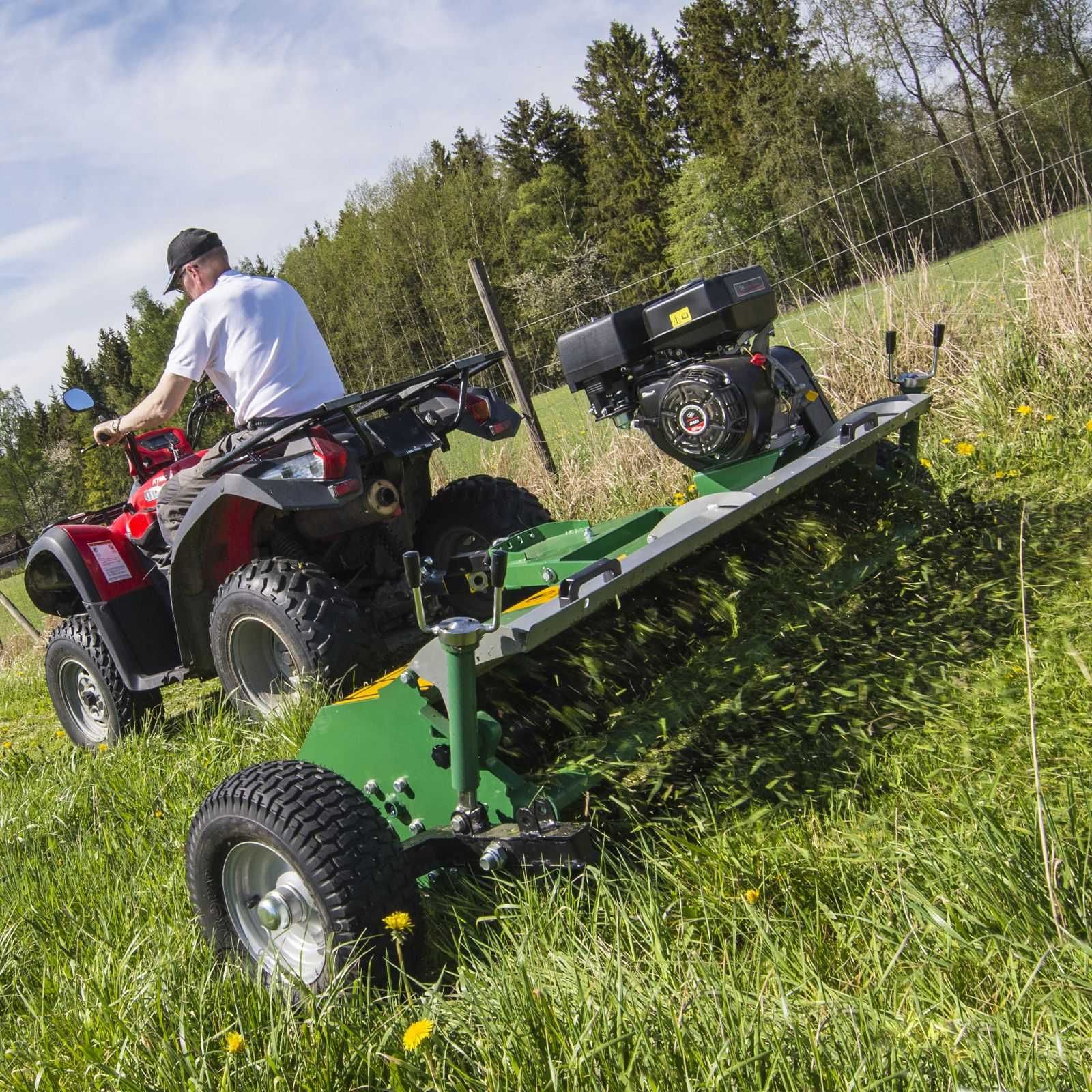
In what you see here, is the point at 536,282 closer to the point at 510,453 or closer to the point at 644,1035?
the point at 510,453

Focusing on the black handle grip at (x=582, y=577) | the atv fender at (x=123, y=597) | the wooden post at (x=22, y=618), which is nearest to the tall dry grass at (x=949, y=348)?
the atv fender at (x=123, y=597)

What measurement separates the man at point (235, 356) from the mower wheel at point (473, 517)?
0.64 meters

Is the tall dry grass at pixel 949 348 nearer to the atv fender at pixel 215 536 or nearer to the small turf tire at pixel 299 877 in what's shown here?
the atv fender at pixel 215 536

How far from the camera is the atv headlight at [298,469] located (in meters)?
3.70

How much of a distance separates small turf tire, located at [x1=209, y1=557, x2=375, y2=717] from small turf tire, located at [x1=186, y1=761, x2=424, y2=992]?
4.08 ft

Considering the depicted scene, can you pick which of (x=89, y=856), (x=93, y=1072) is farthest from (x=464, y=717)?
(x=89, y=856)

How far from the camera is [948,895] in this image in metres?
1.86

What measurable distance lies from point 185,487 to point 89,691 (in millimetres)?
1518

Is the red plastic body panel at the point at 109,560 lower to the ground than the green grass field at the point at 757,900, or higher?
higher

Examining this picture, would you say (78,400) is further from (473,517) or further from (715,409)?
(715,409)

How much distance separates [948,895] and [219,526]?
9.92 feet

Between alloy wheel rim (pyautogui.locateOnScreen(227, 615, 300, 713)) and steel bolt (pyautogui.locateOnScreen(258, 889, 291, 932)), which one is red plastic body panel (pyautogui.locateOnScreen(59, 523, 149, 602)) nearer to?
alloy wheel rim (pyautogui.locateOnScreen(227, 615, 300, 713))

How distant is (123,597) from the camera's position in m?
4.68

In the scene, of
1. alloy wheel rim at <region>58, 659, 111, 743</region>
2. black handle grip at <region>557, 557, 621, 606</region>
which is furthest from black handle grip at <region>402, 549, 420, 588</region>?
alloy wheel rim at <region>58, 659, 111, 743</region>
